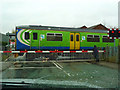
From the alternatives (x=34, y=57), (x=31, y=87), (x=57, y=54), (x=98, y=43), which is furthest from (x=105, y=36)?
(x=31, y=87)

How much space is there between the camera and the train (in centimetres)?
1238

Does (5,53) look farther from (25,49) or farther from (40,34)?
(40,34)

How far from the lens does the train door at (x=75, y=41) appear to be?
14.1 meters

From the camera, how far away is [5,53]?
11.4 metres

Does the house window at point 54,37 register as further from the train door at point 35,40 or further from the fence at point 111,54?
the fence at point 111,54

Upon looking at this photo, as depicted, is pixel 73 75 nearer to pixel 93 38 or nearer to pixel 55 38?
pixel 55 38

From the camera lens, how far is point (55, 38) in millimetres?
13320

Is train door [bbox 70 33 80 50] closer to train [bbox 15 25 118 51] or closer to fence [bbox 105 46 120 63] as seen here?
train [bbox 15 25 118 51]

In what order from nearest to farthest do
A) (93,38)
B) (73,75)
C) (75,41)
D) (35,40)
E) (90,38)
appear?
(73,75) → (35,40) → (75,41) → (90,38) → (93,38)

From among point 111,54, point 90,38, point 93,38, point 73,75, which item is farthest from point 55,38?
point 73,75

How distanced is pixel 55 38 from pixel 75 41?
251 centimetres

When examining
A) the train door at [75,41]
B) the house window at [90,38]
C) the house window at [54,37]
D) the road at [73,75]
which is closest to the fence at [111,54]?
the house window at [90,38]

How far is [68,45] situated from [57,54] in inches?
74.6

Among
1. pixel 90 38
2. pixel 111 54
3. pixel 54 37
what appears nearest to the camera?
pixel 111 54
